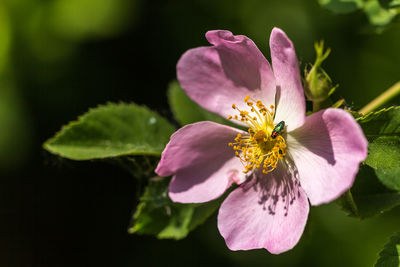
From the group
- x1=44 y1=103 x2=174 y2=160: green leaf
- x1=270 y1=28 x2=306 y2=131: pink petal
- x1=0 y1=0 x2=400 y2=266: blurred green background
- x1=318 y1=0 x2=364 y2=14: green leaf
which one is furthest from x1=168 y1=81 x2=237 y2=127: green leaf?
x1=0 y1=0 x2=400 y2=266: blurred green background

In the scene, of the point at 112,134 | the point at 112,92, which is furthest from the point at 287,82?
the point at 112,92

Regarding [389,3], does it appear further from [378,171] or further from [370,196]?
[370,196]

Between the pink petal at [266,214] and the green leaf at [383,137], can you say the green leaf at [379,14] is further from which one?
the pink petal at [266,214]

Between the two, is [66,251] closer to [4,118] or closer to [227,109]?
[4,118]

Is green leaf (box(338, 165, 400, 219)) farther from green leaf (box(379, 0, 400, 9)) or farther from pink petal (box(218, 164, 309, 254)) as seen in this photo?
green leaf (box(379, 0, 400, 9))

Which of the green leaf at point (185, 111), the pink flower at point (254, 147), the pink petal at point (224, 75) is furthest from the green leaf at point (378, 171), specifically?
the green leaf at point (185, 111)

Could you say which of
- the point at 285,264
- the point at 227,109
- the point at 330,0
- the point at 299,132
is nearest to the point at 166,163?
the point at 227,109
